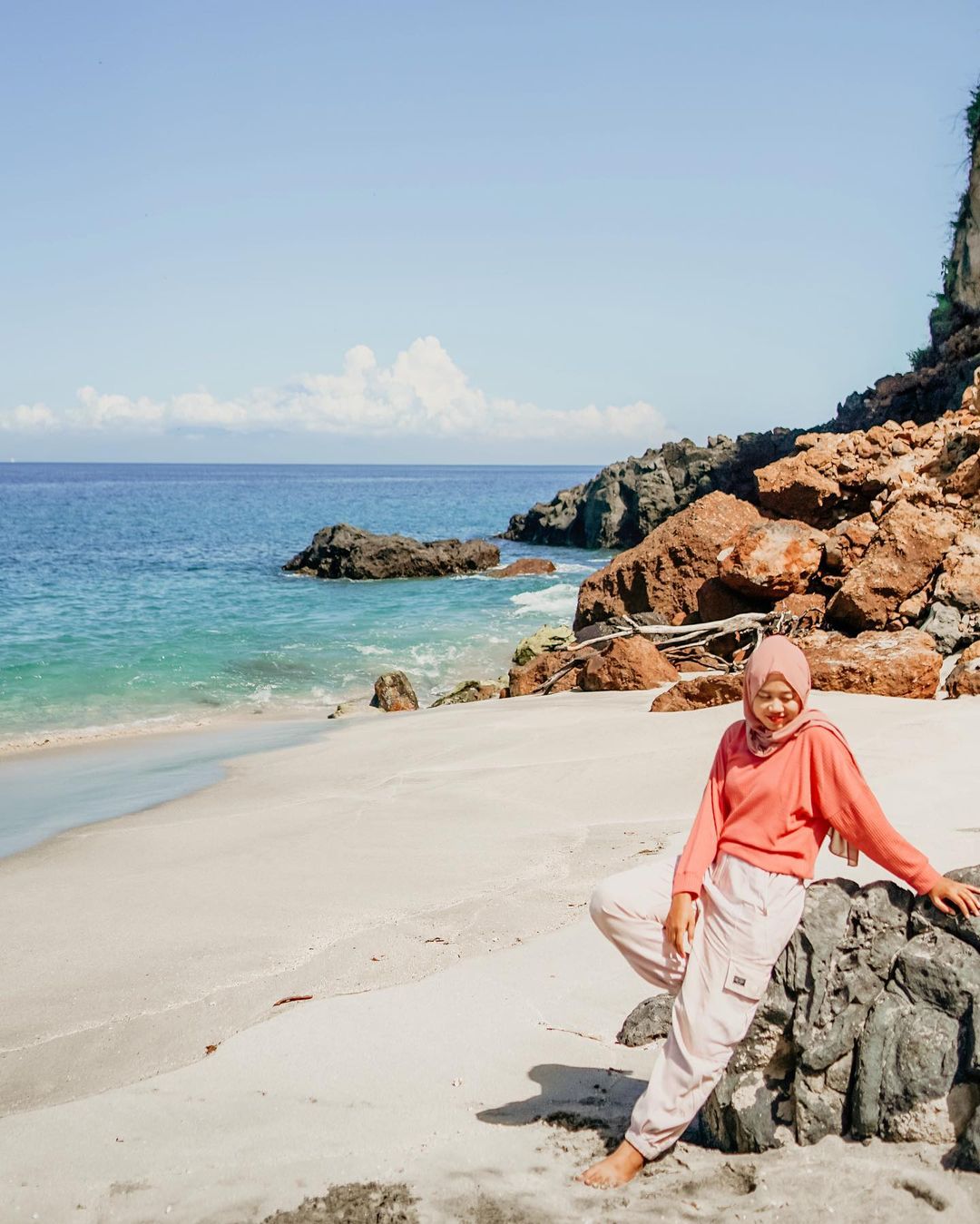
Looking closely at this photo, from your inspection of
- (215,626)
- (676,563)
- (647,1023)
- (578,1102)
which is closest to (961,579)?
(676,563)

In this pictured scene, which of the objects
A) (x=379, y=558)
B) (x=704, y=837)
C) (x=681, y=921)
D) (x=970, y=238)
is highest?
(x=970, y=238)

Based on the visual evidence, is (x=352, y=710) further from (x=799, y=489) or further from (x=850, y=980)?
(x=850, y=980)

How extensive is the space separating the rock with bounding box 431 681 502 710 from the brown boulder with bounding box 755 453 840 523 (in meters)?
4.21

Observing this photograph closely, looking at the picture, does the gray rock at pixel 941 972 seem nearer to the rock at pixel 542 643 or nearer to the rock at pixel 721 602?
the rock at pixel 721 602

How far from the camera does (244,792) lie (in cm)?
898

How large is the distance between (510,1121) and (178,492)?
10716 cm

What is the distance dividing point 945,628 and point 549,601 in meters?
17.2

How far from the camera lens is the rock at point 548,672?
13.1m

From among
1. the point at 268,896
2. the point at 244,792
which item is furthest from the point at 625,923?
the point at 244,792

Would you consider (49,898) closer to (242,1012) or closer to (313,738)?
(242,1012)

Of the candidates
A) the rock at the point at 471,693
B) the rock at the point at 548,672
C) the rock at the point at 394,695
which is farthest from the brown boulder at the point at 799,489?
the rock at the point at 394,695

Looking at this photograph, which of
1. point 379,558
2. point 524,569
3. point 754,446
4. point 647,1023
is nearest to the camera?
point 647,1023

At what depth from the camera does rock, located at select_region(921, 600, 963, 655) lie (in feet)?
33.8

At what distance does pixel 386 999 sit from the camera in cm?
458
